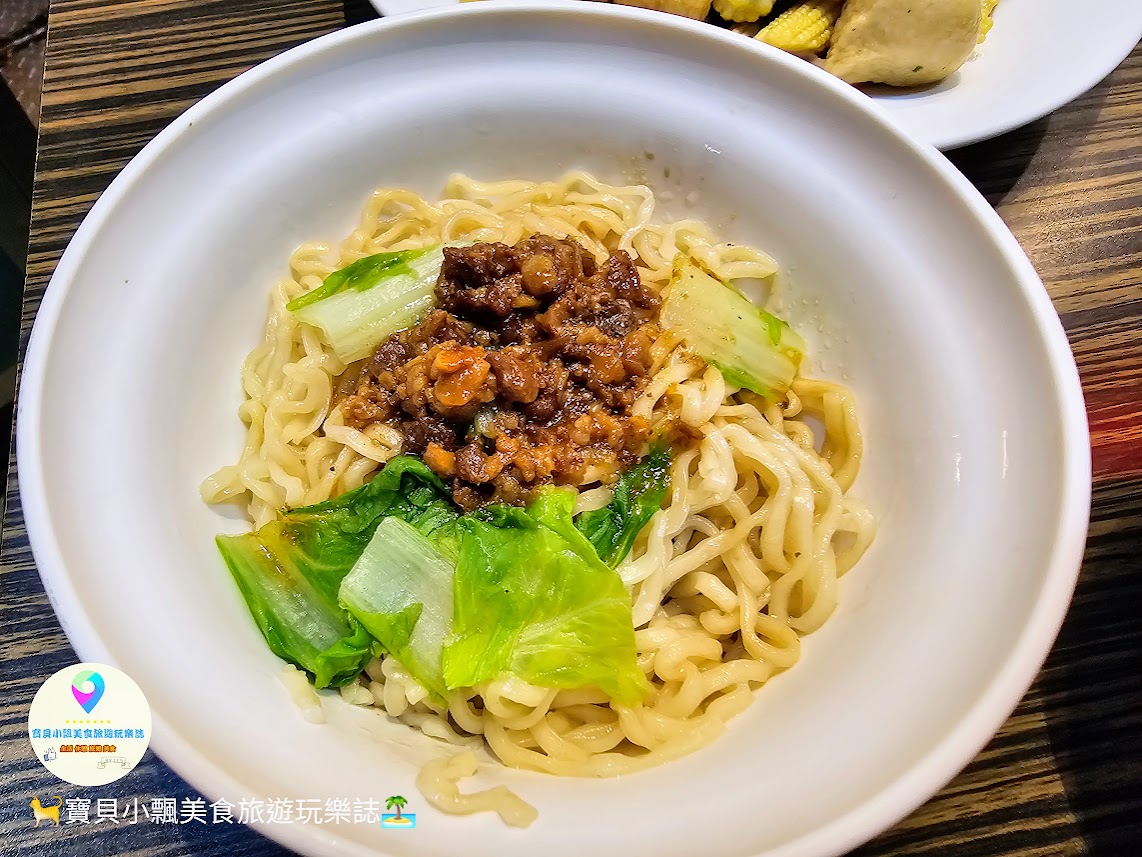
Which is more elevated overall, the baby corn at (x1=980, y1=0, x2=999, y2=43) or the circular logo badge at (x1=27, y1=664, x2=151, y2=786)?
the baby corn at (x1=980, y1=0, x2=999, y2=43)

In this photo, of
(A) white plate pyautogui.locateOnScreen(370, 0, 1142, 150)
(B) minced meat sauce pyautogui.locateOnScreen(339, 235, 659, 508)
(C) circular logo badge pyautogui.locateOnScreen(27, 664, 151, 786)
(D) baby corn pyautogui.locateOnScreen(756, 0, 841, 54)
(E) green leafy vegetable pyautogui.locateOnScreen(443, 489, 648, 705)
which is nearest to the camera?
(C) circular logo badge pyautogui.locateOnScreen(27, 664, 151, 786)

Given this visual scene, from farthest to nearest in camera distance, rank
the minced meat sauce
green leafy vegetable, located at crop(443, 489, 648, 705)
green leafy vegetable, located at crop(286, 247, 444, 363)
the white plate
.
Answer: the white plate
green leafy vegetable, located at crop(286, 247, 444, 363)
the minced meat sauce
green leafy vegetable, located at crop(443, 489, 648, 705)

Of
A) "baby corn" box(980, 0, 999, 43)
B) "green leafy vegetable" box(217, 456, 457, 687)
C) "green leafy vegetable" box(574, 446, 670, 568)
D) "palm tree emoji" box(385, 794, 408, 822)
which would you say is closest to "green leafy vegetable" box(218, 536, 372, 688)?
"green leafy vegetable" box(217, 456, 457, 687)

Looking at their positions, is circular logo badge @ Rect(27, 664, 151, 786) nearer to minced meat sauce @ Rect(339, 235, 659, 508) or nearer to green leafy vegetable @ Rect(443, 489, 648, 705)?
green leafy vegetable @ Rect(443, 489, 648, 705)

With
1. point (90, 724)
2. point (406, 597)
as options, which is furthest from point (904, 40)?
point (90, 724)

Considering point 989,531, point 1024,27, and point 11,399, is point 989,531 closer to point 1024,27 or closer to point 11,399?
point 1024,27

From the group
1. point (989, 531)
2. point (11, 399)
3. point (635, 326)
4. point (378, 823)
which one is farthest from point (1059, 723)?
point (11, 399)

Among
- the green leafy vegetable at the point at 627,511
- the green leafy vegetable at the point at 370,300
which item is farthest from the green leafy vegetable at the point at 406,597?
the green leafy vegetable at the point at 370,300
